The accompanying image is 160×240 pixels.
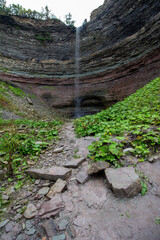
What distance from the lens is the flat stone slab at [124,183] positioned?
1.39m

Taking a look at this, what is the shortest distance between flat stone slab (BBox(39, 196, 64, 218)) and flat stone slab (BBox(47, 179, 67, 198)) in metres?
0.10

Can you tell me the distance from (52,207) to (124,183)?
3.42ft

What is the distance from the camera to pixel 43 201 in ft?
5.27

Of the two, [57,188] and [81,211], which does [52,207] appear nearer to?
[57,188]

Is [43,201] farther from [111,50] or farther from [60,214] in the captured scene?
[111,50]

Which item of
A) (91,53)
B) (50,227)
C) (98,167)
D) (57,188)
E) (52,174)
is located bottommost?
(50,227)

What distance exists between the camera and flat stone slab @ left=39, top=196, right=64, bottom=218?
4.52 feet

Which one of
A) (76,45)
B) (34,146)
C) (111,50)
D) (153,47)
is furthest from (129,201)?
(76,45)

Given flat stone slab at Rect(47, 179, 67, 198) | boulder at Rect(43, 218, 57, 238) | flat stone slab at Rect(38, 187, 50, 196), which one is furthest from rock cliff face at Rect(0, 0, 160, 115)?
boulder at Rect(43, 218, 57, 238)

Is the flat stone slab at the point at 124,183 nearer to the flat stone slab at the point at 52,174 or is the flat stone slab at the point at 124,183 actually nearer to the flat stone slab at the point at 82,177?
the flat stone slab at the point at 82,177

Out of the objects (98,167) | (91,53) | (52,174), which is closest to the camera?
(98,167)

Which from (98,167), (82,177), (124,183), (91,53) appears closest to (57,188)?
(82,177)

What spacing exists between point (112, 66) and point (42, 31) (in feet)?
53.6

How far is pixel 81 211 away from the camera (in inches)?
54.1
